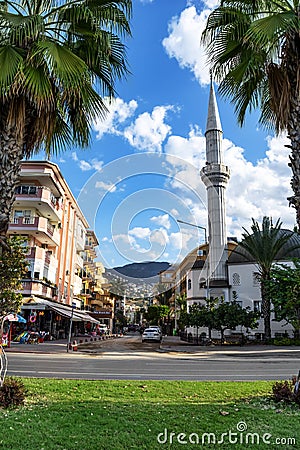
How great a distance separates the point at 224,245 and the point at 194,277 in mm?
7474

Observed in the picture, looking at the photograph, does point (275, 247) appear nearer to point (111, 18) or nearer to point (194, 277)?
point (194, 277)

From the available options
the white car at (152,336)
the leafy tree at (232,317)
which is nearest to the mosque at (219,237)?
the white car at (152,336)

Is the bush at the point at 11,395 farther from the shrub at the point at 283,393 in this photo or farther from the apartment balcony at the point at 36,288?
the apartment balcony at the point at 36,288

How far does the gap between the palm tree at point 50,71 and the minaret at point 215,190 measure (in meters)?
39.6

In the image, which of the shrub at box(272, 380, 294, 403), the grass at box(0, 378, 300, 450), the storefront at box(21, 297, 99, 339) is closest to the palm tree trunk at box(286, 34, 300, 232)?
the shrub at box(272, 380, 294, 403)

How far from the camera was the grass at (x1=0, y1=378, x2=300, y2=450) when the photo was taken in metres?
4.88

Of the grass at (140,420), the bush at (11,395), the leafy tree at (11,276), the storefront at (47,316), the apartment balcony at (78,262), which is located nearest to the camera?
the grass at (140,420)

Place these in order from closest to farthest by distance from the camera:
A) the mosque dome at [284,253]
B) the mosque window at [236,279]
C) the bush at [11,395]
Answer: the bush at [11,395]
the mosque dome at [284,253]
the mosque window at [236,279]

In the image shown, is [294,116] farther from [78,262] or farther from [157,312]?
[157,312]

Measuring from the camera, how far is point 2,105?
742cm

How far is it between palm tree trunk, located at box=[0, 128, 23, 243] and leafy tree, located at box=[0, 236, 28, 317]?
56 cm

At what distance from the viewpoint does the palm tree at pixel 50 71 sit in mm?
7000

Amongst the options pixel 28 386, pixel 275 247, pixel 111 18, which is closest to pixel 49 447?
pixel 28 386
